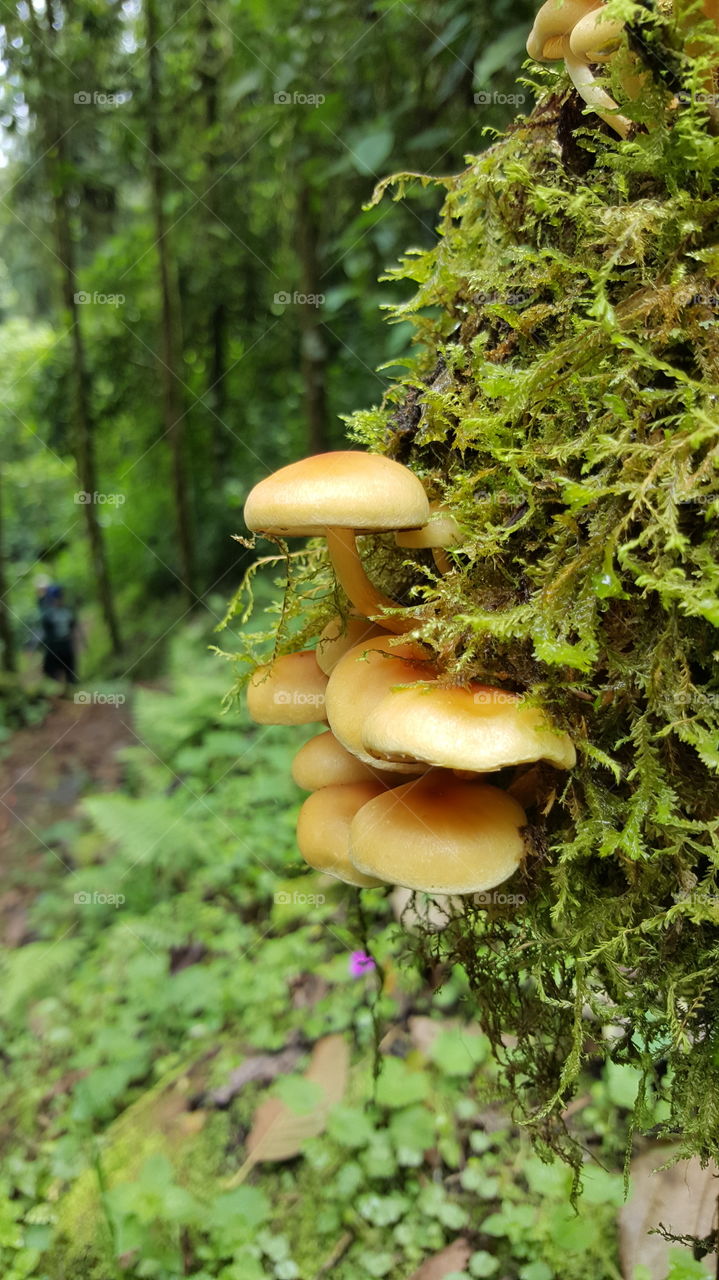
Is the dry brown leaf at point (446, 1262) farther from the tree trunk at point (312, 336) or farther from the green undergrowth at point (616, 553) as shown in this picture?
the tree trunk at point (312, 336)

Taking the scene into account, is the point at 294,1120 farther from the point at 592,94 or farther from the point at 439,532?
the point at 592,94

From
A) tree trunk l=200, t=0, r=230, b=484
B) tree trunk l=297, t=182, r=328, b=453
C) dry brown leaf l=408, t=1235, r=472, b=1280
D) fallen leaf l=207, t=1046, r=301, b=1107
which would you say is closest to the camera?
dry brown leaf l=408, t=1235, r=472, b=1280

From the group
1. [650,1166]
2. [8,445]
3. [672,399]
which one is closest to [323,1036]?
[650,1166]

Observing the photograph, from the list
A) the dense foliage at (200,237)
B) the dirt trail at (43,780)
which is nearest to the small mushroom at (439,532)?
the dense foliage at (200,237)

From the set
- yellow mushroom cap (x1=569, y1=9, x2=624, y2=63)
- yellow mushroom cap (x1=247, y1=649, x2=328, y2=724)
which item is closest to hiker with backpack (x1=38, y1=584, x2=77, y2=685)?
yellow mushroom cap (x1=247, y1=649, x2=328, y2=724)

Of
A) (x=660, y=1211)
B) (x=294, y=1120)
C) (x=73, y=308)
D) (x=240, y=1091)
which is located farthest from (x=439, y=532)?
(x=73, y=308)

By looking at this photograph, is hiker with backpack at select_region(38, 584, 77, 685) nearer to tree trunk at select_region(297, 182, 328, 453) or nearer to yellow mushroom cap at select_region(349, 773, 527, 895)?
tree trunk at select_region(297, 182, 328, 453)

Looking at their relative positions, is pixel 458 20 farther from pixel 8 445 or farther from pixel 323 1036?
pixel 8 445
